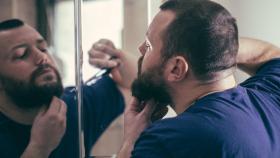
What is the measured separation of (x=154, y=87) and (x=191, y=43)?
0.49ft

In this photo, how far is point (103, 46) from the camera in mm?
1117

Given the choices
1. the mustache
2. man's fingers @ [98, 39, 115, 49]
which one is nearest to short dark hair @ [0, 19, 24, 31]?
the mustache

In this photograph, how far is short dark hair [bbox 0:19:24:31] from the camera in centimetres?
97

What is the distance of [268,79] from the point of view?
1.03 metres

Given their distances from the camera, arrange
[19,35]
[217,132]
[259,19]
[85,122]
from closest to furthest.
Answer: [217,132] → [19,35] → [85,122] → [259,19]

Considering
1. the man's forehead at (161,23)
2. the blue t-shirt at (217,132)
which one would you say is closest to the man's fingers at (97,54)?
the man's forehead at (161,23)

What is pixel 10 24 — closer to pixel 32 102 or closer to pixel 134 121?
pixel 32 102

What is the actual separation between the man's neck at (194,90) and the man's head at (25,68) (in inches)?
12.4

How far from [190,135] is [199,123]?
0.03 metres

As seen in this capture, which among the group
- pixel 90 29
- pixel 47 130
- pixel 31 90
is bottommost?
pixel 47 130

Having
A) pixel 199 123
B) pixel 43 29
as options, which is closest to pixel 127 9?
pixel 43 29

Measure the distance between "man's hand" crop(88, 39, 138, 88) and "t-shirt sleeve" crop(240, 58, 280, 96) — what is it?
0.31m

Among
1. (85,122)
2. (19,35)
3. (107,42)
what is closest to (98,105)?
(85,122)

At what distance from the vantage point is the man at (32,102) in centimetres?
Answer: 98
